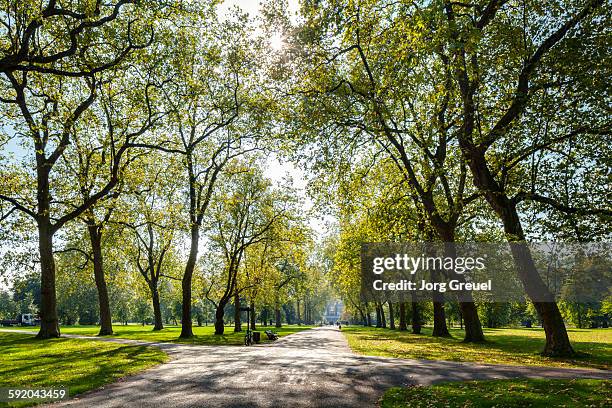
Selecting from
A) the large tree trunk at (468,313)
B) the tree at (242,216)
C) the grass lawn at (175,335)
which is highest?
the tree at (242,216)

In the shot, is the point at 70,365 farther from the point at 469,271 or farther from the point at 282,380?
the point at 469,271

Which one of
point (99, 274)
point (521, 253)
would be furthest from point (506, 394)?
point (99, 274)

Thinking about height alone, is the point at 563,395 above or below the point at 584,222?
below

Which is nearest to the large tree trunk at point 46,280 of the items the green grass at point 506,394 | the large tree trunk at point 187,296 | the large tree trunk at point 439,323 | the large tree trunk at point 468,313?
the large tree trunk at point 187,296

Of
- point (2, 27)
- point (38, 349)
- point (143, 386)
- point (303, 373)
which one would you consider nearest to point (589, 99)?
point (303, 373)

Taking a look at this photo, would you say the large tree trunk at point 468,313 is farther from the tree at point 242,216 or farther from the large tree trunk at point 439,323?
the tree at point 242,216

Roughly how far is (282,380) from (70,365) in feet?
28.0

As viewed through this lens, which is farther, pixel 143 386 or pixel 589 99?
pixel 589 99

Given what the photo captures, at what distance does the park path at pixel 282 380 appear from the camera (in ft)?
31.4

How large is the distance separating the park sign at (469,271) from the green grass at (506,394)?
12.4m

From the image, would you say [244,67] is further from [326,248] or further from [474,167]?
[326,248]

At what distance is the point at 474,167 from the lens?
61.2 feet

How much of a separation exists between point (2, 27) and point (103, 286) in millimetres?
20170

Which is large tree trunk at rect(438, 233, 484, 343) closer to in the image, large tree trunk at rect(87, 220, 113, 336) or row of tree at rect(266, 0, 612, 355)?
row of tree at rect(266, 0, 612, 355)
